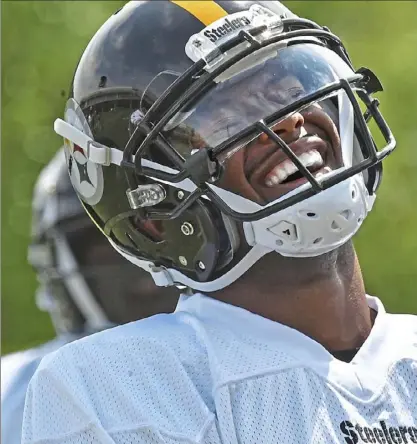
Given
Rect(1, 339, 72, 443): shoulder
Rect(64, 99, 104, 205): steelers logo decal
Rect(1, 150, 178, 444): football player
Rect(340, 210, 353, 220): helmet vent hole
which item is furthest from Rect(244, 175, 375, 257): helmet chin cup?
Rect(1, 150, 178, 444): football player

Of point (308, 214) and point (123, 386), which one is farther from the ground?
point (308, 214)

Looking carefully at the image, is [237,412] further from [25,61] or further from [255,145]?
[25,61]

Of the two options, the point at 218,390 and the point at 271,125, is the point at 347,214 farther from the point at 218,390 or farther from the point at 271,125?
the point at 218,390

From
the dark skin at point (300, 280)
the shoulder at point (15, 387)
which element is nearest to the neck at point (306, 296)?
the dark skin at point (300, 280)

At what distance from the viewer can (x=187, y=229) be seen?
1.54 metres

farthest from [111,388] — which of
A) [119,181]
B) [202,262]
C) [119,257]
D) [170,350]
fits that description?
[119,257]

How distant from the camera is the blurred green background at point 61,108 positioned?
3.81m

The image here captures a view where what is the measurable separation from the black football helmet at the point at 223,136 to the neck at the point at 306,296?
27 millimetres

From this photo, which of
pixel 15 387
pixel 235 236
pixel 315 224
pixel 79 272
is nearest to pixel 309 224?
pixel 315 224

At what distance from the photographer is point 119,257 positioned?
8.38 ft

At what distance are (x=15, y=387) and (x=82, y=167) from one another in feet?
2.66

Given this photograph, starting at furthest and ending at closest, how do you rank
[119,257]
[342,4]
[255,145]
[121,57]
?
[342,4], [119,257], [121,57], [255,145]

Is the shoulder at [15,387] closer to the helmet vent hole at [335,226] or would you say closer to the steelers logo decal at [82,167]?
the steelers logo decal at [82,167]

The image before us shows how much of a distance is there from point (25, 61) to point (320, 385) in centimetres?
356
